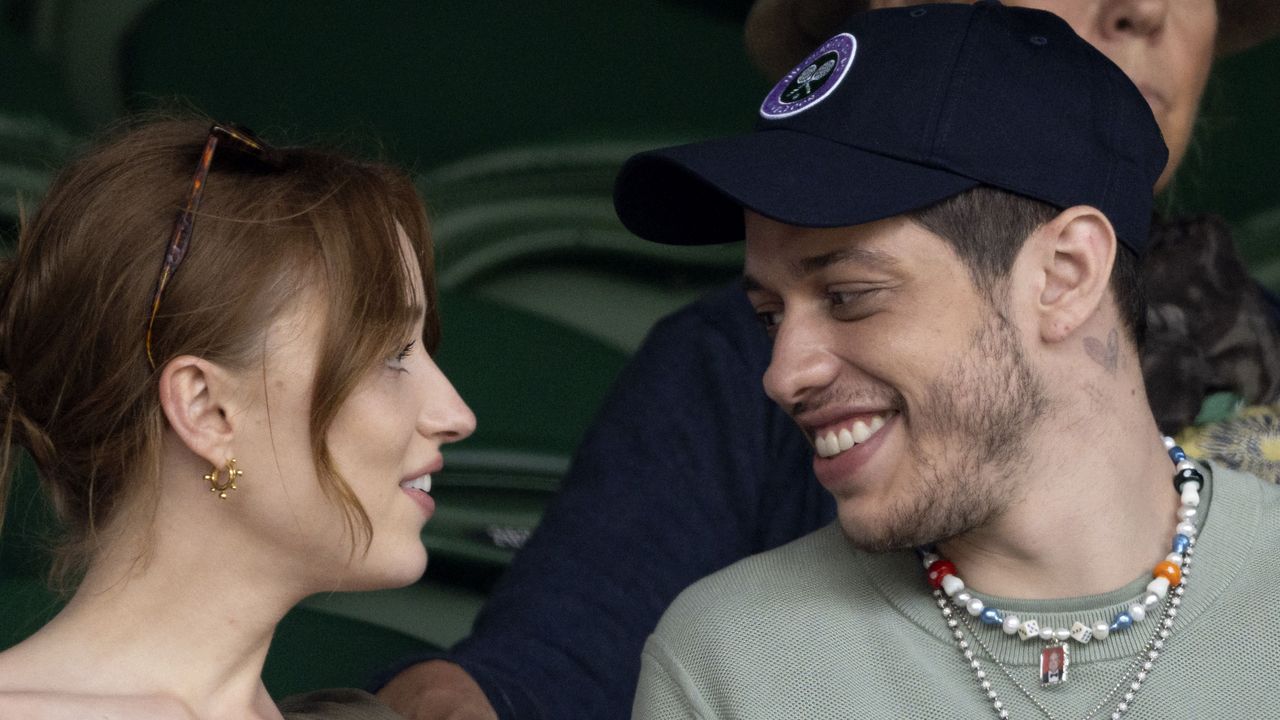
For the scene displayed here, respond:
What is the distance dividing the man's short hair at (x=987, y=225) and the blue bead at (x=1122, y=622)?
32 centimetres

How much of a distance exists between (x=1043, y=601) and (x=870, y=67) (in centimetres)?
54

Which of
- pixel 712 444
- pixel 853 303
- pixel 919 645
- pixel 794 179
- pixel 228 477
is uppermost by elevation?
pixel 794 179

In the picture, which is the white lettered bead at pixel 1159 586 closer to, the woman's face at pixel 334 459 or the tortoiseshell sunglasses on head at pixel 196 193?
the woman's face at pixel 334 459

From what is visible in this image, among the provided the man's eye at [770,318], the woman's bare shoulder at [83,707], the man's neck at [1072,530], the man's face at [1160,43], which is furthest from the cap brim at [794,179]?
the woman's bare shoulder at [83,707]

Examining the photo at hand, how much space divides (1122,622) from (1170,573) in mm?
72

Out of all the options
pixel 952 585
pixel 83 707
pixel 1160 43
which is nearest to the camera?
pixel 83 707

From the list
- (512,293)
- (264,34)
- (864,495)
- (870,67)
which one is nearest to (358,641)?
(512,293)

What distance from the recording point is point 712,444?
2246mm

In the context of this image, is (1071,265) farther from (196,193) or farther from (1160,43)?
(196,193)

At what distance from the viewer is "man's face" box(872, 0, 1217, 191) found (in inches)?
82.4

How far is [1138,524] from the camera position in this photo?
1.63 m

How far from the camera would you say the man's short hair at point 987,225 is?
1.56 meters

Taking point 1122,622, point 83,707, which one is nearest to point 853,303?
point 1122,622

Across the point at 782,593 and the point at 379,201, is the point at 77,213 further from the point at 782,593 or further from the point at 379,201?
the point at 782,593
